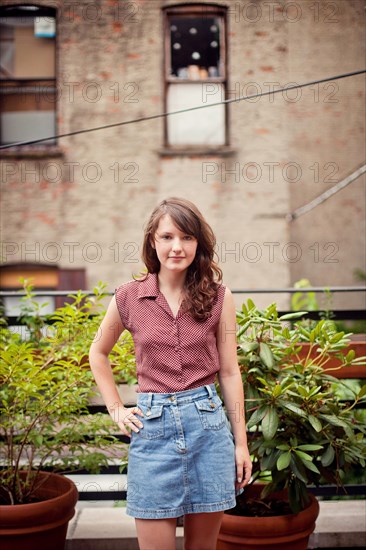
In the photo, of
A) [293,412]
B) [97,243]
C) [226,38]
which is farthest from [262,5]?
[293,412]

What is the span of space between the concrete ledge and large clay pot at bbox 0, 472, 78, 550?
379mm

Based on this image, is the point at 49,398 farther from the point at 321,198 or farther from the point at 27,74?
the point at 321,198

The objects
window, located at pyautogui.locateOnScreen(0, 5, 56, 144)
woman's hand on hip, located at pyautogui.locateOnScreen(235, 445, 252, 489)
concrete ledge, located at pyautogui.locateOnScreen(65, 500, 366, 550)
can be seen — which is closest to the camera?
woman's hand on hip, located at pyautogui.locateOnScreen(235, 445, 252, 489)

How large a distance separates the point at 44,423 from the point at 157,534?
1225 millimetres

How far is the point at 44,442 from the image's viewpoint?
11.0ft

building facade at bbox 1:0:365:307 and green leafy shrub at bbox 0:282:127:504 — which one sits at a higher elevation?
building facade at bbox 1:0:365:307

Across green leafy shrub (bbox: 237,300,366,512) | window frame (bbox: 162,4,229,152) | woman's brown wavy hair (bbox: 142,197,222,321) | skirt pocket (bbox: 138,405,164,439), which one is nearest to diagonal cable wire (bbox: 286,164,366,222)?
window frame (bbox: 162,4,229,152)

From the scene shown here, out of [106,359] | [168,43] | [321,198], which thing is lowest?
[106,359]

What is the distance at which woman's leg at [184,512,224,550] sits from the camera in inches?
87.8

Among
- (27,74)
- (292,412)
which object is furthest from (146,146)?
(292,412)

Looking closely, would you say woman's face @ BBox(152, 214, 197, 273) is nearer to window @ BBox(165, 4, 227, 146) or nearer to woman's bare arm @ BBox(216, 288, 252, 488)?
woman's bare arm @ BBox(216, 288, 252, 488)

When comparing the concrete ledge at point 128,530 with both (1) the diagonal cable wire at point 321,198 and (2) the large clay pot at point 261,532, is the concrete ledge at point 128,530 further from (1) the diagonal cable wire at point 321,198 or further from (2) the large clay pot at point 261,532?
(1) the diagonal cable wire at point 321,198

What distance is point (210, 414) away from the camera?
86.4 inches

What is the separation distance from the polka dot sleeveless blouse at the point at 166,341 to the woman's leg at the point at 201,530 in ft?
1.46
